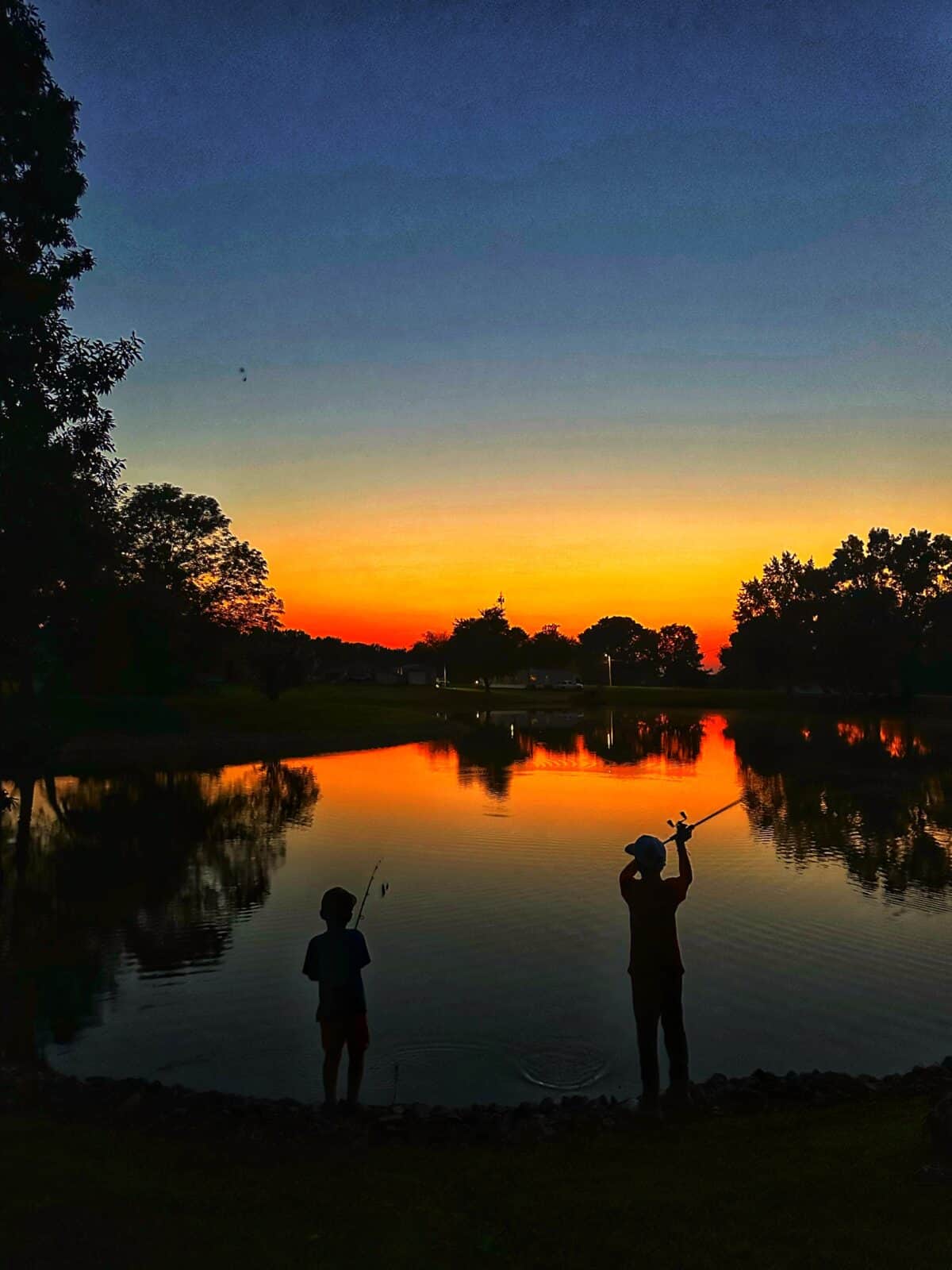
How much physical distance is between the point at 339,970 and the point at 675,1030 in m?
3.45

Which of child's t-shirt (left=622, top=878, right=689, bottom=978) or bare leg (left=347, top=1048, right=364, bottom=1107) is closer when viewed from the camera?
child's t-shirt (left=622, top=878, right=689, bottom=978)

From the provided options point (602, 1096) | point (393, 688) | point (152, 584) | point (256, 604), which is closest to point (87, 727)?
point (152, 584)

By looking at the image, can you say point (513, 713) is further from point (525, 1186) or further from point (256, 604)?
point (525, 1186)

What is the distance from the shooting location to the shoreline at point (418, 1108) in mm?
8883

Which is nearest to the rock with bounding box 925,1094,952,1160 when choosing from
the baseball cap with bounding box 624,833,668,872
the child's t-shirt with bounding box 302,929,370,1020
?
the baseball cap with bounding box 624,833,668,872

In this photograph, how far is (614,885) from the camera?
2227 cm

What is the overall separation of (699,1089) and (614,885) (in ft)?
40.7

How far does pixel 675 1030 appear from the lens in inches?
389

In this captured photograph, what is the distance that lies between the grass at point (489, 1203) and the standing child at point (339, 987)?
55.0 inches

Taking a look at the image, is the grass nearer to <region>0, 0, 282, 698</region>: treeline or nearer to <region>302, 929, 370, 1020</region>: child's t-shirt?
<region>302, 929, 370, 1020</region>: child's t-shirt

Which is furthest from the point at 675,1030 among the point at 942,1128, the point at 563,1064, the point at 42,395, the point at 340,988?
the point at 42,395

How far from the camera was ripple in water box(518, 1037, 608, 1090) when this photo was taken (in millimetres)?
11117

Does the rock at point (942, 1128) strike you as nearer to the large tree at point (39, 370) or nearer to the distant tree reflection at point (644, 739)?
the large tree at point (39, 370)

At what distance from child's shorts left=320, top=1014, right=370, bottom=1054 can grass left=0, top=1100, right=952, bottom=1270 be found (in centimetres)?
138
